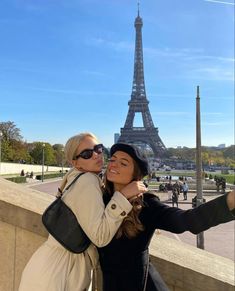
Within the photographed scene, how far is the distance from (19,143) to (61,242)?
69073 millimetres

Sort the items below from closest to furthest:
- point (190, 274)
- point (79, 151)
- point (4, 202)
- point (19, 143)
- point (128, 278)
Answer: point (128, 278)
point (79, 151)
point (190, 274)
point (4, 202)
point (19, 143)

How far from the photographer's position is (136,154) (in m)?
2.07

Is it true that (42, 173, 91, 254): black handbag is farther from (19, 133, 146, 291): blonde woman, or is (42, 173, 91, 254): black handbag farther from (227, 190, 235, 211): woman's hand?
(227, 190, 235, 211): woman's hand

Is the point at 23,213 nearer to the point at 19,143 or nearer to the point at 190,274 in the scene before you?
the point at 190,274

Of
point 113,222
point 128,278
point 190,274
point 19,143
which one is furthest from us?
point 19,143

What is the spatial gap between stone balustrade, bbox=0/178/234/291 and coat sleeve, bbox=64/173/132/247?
3.57ft

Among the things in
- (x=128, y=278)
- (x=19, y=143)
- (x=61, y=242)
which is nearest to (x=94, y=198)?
(x=61, y=242)

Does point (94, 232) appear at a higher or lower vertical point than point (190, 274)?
higher

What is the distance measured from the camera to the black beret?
207 centimetres

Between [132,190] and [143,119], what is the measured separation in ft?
298

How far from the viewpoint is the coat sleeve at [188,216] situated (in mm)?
1771

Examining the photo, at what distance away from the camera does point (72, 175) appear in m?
2.07

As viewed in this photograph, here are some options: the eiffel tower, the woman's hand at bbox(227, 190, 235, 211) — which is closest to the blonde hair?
the woman's hand at bbox(227, 190, 235, 211)

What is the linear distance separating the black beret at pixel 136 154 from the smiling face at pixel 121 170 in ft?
0.07
